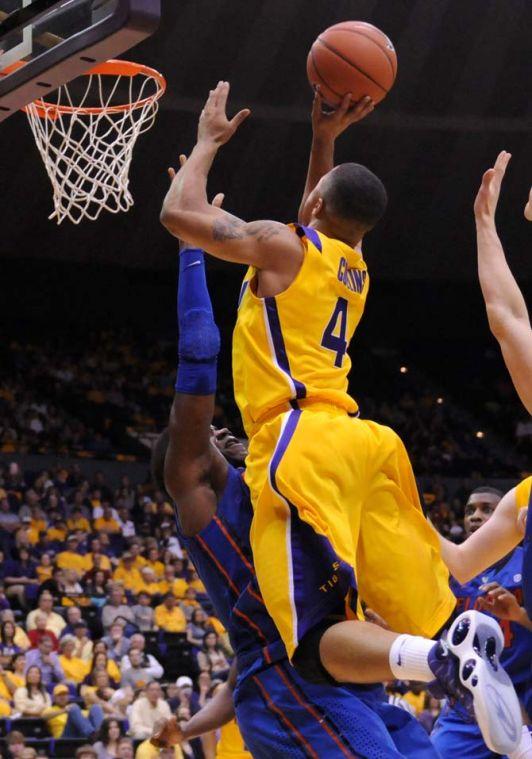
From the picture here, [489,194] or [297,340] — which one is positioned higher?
[489,194]

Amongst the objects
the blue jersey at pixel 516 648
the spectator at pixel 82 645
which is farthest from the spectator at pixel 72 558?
the blue jersey at pixel 516 648

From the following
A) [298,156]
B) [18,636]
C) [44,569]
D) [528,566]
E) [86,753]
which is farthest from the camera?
[298,156]

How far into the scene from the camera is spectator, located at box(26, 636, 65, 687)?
1069 cm

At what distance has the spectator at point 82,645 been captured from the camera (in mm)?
11211

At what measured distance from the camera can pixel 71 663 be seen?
436 inches

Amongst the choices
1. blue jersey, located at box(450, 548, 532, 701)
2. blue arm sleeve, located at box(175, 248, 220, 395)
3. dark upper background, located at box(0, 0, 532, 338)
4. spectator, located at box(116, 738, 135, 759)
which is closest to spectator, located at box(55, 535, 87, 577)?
spectator, located at box(116, 738, 135, 759)

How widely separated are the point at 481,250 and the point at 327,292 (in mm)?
665

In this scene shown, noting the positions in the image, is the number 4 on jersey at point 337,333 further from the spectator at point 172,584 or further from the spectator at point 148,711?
the spectator at point 172,584

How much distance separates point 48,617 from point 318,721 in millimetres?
8242

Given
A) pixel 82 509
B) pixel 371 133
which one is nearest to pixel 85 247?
pixel 371 133

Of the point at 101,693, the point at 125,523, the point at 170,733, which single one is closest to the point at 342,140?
the point at 125,523

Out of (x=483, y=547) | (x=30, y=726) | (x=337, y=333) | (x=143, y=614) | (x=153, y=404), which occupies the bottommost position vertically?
(x=153, y=404)

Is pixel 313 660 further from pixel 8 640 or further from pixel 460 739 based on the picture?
pixel 8 640

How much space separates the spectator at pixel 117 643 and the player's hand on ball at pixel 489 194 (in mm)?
8584
